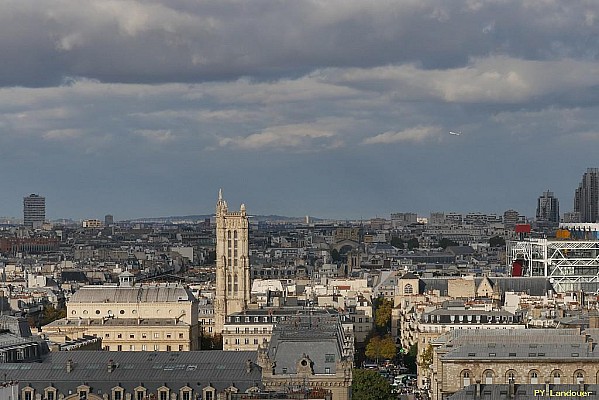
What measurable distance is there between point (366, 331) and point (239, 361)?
214 feet

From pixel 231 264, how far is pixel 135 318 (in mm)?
19820

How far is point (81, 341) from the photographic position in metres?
119

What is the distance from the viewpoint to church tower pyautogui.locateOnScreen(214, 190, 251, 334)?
152250 mm

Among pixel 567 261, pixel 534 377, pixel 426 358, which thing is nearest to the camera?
pixel 534 377

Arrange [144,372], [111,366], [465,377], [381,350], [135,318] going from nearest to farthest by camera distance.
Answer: [144,372] < [111,366] < [465,377] < [135,318] < [381,350]

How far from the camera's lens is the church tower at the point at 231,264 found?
152 m

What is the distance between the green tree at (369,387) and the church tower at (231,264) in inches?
1896

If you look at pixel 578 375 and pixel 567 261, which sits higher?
pixel 567 261

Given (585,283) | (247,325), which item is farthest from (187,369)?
(585,283)

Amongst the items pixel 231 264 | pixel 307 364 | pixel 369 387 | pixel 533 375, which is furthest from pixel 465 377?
pixel 231 264

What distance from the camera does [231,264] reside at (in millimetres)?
158500

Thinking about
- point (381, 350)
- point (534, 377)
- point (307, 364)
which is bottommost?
point (381, 350)

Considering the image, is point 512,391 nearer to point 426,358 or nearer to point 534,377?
point 534,377

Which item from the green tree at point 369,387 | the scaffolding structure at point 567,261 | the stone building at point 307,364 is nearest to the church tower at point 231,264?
the scaffolding structure at point 567,261
